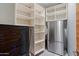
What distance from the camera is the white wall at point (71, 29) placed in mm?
1457

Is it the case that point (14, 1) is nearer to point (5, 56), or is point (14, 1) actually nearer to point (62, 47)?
point (5, 56)

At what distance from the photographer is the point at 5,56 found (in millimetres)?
1362

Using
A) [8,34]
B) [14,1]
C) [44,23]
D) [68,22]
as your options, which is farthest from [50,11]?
[8,34]

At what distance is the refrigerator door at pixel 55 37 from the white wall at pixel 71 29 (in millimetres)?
107

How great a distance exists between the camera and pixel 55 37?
5.15ft

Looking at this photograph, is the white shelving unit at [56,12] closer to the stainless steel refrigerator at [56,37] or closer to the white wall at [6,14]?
the stainless steel refrigerator at [56,37]

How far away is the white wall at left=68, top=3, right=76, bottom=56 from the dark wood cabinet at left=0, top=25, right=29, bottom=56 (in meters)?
0.58

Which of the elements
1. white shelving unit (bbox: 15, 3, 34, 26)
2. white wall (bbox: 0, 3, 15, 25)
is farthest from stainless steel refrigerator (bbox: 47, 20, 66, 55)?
white wall (bbox: 0, 3, 15, 25)

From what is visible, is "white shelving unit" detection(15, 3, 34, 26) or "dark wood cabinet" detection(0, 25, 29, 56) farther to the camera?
"white shelving unit" detection(15, 3, 34, 26)

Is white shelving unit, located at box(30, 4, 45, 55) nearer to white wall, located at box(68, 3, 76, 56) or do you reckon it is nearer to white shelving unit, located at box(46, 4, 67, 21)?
white shelving unit, located at box(46, 4, 67, 21)

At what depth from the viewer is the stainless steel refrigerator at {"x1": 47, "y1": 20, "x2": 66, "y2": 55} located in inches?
59.5

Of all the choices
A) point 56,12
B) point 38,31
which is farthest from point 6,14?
point 56,12

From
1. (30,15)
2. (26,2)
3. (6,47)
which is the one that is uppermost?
(26,2)

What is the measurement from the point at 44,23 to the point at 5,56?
2.19ft
